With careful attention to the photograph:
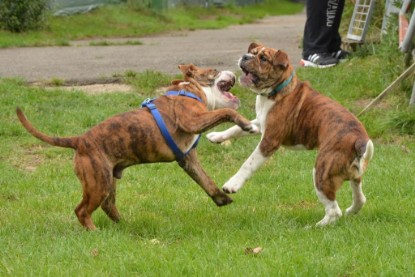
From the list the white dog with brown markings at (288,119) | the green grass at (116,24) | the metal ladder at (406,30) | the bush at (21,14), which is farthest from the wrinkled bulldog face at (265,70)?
the bush at (21,14)

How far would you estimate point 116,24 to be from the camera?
27.6 m

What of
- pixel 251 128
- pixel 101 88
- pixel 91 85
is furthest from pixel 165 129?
pixel 91 85

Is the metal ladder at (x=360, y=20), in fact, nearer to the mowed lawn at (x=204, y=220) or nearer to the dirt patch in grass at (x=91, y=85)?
the mowed lawn at (x=204, y=220)

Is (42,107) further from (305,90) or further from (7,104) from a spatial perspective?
(305,90)

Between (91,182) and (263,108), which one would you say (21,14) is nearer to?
(263,108)

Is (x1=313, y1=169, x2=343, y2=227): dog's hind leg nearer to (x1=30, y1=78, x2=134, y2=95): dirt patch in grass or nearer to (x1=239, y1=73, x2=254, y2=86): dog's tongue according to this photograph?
(x1=239, y1=73, x2=254, y2=86): dog's tongue

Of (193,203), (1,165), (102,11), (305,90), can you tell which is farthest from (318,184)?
(102,11)

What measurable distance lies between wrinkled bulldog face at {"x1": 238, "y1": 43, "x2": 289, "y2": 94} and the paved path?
7441 mm

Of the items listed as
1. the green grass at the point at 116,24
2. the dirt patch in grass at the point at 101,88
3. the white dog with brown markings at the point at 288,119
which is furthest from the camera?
the green grass at the point at 116,24

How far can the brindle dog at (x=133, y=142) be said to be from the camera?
6.68 meters

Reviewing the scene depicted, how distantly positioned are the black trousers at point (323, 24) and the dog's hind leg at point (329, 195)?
833cm

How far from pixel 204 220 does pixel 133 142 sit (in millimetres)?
945

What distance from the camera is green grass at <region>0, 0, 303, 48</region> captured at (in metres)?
22.9

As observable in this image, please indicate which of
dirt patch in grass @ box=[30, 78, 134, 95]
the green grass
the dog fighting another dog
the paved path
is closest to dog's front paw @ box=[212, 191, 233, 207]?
the dog fighting another dog
